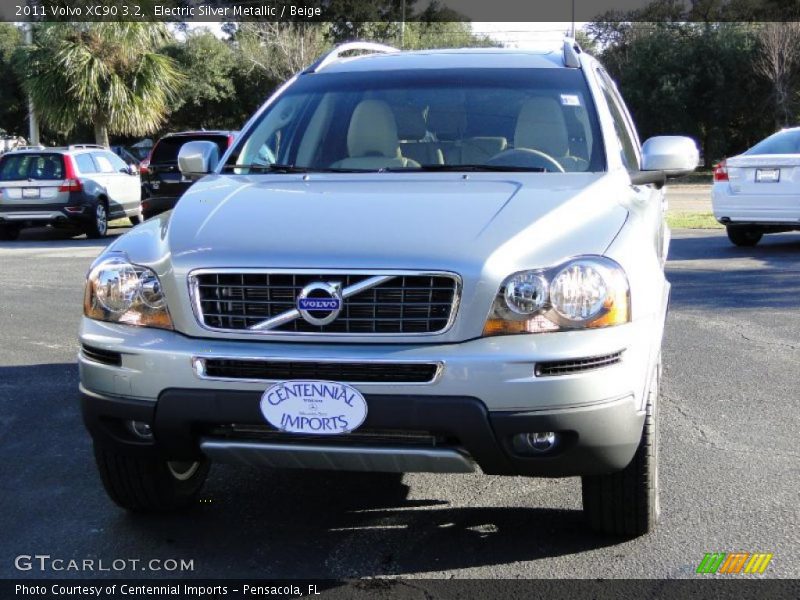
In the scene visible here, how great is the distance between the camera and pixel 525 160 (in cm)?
468

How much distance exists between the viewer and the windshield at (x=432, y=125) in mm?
4781

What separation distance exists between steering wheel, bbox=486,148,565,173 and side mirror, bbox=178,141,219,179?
1.39 m

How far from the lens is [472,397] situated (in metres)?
3.39

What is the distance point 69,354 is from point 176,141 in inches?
485

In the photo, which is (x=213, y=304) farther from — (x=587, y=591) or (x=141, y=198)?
(x=141, y=198)

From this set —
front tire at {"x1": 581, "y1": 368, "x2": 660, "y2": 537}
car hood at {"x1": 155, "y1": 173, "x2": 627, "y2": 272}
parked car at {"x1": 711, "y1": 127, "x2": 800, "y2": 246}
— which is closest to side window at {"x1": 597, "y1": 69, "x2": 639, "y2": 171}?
car hood at {"x1": 155, "y1": 173, "x2": 627, "y2": 272}

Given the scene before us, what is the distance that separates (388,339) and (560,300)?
571 millimetres

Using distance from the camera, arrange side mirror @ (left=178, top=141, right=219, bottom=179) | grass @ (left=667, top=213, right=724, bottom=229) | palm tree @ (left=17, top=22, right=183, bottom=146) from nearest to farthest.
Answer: side mirror @ (left=178, top=141, right=219, bottom=179) → grass @ (left=667, top=213, right=724, bottom=229) → palm tree @ (left=17, top=22, right=183, bottom=146)

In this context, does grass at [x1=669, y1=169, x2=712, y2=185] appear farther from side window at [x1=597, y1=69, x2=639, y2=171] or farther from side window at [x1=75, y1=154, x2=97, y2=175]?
side window at [x1=597, y1=69, x2=639, y2=171]

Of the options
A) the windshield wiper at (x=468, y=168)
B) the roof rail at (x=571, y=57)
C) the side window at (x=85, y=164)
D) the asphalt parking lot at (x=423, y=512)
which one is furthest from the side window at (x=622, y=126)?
the side window at (x=85, y=164)

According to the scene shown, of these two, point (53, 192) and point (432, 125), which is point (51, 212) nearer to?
point (53, 192)

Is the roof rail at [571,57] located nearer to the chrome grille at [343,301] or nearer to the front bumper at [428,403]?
the front bumper at [428,403]

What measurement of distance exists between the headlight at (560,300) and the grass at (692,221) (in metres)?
14.6

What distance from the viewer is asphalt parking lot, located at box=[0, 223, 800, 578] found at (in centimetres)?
388
